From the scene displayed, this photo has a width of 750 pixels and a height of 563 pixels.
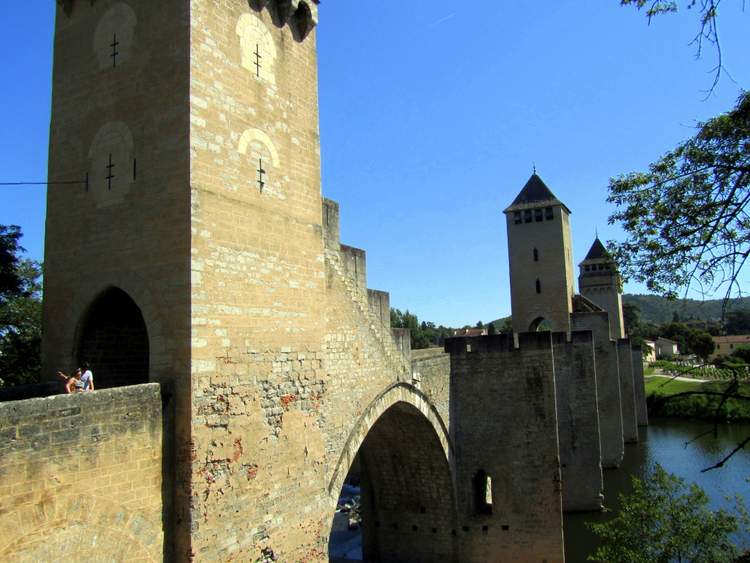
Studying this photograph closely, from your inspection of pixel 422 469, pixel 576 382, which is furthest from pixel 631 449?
pixel 422 469

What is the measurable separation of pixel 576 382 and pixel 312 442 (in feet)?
44.7

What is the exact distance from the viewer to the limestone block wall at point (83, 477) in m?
4.79

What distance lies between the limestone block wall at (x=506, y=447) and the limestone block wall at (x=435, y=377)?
1.26 ft

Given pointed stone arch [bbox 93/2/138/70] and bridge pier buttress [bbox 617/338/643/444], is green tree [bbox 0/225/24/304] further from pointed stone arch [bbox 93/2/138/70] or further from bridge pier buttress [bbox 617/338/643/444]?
bridge pier buttress [bbox 617/338/643/444]

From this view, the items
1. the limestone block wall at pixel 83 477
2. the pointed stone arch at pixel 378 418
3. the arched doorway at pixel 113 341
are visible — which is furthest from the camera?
the pointed stone arch at pixel 378 418

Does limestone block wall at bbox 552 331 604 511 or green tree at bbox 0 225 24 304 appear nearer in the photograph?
green tree at bbox 0 225 24 304

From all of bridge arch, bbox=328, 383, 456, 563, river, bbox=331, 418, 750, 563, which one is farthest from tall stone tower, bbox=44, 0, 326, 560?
river, bbox=331, 418, 750, 563

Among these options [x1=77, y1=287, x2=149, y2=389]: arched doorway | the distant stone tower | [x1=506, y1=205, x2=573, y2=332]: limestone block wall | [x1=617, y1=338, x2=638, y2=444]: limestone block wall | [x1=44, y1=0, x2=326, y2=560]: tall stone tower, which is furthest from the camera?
the distant stone tower

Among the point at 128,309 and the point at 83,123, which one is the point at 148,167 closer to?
the point at 83,123

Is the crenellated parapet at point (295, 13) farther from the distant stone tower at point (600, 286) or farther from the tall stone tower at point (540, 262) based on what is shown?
the distant stone tower at point (600, 286)

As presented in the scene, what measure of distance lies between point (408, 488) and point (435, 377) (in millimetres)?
3349

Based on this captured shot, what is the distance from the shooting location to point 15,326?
512 inches

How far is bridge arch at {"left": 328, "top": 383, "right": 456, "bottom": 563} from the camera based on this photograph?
14.2 m

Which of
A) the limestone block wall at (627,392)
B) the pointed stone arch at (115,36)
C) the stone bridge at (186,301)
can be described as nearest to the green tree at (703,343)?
the limestone block wall at (627,392)
